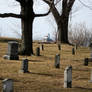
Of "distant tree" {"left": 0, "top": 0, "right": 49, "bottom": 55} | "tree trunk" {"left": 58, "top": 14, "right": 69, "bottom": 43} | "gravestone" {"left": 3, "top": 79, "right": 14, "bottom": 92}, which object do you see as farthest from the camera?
"tree trunk" {"left": 58, "top": 14, "right": 69, "bottom": 43}

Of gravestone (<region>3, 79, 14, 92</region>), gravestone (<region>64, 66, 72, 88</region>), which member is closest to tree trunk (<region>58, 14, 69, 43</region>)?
gravestone (<region>64, 66, 72, 88</region>)

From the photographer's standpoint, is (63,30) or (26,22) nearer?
(26,22)

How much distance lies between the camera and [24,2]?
21906 mm

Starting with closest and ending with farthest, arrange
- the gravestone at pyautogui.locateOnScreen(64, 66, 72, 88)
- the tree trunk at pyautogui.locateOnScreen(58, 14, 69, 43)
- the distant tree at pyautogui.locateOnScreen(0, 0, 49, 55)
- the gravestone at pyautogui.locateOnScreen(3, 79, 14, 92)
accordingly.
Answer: the gravestone at pyautogui.locateOnScreen(3, 79, 14, 92)
the gravestone at pyautogui.locateOnScreen(64, 66, 72, 88)
the distant tree at pyautogui.locateOnScreen(0, 0, 49, 55)
the tree trunk at pyautogui.locateOnScreen(58, 14, 69, 43)

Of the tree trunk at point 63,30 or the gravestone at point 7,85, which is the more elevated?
the tree trunk at point 63,30

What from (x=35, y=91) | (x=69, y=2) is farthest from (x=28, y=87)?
(x=69, y=2)

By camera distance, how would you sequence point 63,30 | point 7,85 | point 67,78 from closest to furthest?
point 7,85, point 67,78, point 63,30

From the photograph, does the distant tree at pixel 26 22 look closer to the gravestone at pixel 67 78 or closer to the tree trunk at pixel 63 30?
the gravestone at pixel 67 78

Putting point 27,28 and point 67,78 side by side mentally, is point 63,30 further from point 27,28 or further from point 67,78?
point 67,78

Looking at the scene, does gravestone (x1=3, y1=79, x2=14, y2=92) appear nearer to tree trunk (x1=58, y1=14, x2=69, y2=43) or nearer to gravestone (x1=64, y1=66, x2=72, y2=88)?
gravestone (x1=64, y1=66, x2=72, y2=88)

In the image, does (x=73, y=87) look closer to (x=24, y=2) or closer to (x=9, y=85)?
(x=9, y=85)

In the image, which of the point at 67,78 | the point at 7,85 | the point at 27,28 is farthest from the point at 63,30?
the point at 7,85

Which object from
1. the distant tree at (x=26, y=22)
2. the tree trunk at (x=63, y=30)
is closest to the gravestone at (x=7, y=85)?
the distant tree at (x=26, y=22)

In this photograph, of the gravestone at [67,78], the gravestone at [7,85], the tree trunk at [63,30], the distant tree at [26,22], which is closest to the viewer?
the gravestone at [7,85]
